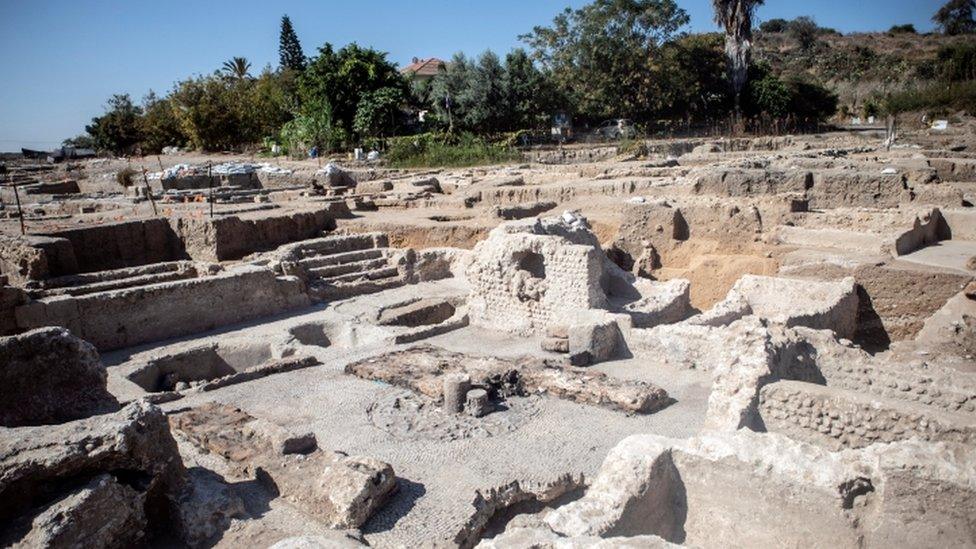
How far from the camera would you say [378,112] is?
36.1 metres

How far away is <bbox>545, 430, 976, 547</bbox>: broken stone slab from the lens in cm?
403

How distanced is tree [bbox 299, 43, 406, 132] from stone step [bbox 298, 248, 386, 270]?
77.2ft

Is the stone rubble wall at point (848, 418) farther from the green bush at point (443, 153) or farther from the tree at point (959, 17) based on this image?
the tree at point (959, 17)

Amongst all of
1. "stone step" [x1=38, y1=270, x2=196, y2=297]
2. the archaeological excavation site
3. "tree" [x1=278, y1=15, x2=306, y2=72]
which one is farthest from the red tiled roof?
"stone step" [x1=38, y1=270, x2=196, y2=297]

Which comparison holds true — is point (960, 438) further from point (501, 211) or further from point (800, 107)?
point (800, 107)

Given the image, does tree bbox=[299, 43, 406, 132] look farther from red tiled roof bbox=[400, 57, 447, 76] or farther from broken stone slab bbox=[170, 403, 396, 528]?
broken stone slab bbox=[170, 403, 396, 528]

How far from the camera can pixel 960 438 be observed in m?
4.71

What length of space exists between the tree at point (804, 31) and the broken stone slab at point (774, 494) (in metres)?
72.8

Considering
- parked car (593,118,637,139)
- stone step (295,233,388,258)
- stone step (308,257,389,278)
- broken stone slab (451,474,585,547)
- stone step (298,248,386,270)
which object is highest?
parked car (593,118,637,139)

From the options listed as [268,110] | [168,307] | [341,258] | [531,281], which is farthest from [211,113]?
[531,281]

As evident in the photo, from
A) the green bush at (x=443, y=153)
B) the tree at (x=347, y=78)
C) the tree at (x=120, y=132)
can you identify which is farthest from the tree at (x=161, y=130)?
the green bush at (x=443, y=153)

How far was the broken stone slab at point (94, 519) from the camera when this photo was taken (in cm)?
474

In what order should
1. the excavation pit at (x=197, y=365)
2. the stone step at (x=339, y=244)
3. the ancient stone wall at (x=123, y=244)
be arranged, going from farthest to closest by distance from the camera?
the stone step at (x=339, y=244)
the ancient stone wall at (x=123, y=244)
the excavation pit at (x=197, y=365)

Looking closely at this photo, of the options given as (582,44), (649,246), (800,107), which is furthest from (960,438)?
(800,107)
